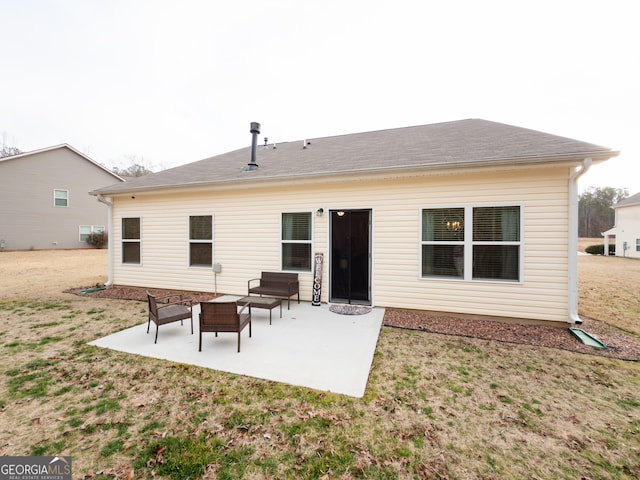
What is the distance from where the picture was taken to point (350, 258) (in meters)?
6.96

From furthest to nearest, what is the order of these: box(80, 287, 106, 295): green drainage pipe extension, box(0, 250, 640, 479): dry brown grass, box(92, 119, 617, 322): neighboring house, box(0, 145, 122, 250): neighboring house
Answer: box(0, 145, 122, 250): neighboring house → box(80, 287, 106, 295): green drainage pipe extension → box(92, 119, 617, 322): neighboring house → box(0, 250, 640, 479): dry brown grass

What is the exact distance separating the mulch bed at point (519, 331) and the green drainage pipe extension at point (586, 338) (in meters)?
0.08

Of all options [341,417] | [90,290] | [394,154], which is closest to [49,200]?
[90,290]

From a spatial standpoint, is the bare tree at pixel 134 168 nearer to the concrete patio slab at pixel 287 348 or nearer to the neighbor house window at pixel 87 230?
the neighbor house window at pixel 87 230

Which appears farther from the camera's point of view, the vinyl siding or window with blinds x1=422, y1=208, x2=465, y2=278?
window with blinds x1=422, y1=208, x2=465, y2=278

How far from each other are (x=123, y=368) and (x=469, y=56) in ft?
47.7

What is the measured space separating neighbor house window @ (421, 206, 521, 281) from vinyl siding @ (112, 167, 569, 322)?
16 cm

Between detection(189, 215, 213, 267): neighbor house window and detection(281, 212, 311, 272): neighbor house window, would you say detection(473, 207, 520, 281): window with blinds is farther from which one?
detection(189, 215, 213, 267): neighbor house window

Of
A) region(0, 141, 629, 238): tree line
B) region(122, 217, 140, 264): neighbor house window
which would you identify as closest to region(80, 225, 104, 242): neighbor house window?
region(122, 217, 140, 264): neighbor house window

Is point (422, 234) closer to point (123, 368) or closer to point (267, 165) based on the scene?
point (267, 165)

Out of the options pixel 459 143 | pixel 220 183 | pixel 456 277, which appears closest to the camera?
pixel 456 277

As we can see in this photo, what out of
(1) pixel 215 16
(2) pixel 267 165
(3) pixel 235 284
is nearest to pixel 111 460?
(3) pixel 235 284

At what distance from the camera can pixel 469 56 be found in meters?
10.2

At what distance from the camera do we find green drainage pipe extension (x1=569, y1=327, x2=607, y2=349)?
4.46 meters
